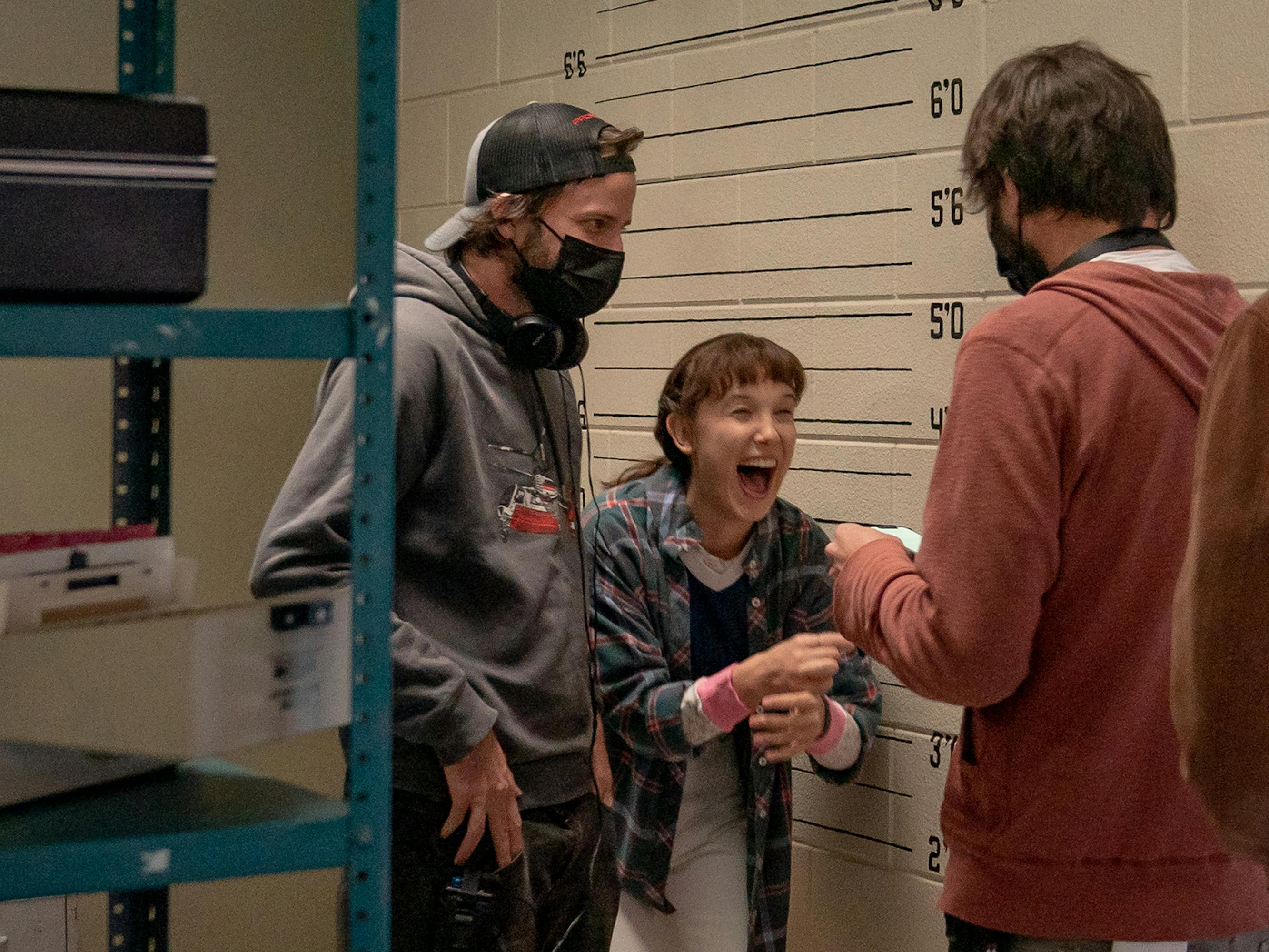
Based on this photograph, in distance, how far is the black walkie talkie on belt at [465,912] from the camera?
1.70 m

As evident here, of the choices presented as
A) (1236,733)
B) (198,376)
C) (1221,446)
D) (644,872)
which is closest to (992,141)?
(1221,446)

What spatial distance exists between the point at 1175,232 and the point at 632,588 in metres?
1.17

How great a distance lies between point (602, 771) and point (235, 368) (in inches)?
74.7

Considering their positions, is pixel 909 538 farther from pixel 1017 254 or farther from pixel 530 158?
pixel 530 158

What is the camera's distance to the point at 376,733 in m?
1.03

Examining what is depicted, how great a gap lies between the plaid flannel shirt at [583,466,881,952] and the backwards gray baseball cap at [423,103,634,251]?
764 mm

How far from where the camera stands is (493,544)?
1.73m

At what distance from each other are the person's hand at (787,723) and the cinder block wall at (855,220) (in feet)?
1.27

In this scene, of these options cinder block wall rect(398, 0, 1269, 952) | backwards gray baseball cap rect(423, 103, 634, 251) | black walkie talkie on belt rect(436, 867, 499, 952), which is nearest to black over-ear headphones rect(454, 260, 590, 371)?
backwards gray baseball cap rect(423, 103, 634, 251)

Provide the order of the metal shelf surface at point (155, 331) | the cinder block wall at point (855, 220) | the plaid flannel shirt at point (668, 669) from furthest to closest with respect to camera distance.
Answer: the plaid flannel shirt at point (668, 669) < the cinder block wall at point (855, 220) < the metal shelf surface at point (155, 331)

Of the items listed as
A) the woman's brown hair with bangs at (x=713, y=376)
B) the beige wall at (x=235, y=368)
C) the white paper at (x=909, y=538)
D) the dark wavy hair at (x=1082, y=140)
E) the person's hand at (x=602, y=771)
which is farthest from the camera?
the beige wall at (x=235, y=368)

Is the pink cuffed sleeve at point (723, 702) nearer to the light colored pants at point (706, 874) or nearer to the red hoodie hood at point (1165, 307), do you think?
the light colored pants at point (706, 874)

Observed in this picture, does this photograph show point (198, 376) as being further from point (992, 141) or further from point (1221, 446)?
point (1221, 446)

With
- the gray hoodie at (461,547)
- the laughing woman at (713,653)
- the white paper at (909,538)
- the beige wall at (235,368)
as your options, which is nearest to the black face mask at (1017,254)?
the white paper at (909,538)
